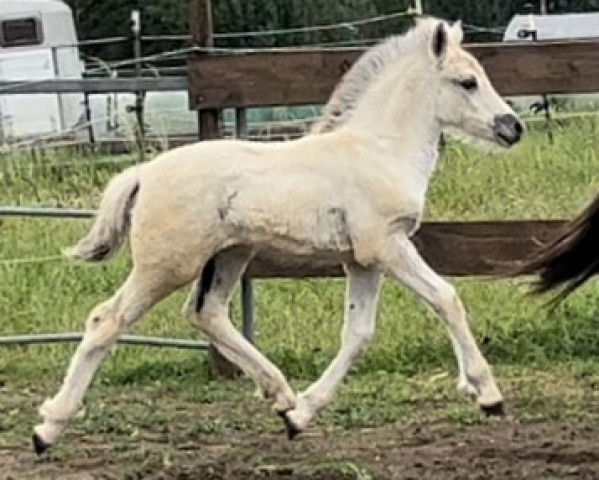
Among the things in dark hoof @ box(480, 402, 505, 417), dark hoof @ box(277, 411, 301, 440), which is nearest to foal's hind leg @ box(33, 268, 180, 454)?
dark hoof @ box(277, 411, 301, 440)

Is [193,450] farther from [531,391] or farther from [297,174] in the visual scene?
[531,391]

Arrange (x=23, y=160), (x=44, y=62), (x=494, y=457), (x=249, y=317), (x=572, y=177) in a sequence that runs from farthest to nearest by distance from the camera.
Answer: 1. (x=44, y=62)
2. (x=23, y=160)
3. (x=572, y=177)
4. (x=249, y=317)
5. (x=494, y=457)

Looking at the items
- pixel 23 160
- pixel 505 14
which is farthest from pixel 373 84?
pixel 505 14

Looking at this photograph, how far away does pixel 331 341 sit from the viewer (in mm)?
7457

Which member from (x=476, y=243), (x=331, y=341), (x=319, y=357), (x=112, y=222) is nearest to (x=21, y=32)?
(x=331, y=341)

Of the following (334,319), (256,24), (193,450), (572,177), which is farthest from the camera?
(256,24)

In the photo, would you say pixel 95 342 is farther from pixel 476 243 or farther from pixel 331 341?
pixel 331 341

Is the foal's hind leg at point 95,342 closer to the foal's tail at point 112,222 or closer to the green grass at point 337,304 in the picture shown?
the foal's tail at point 112,222

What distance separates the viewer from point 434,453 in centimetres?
527

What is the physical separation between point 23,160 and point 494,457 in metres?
7.87

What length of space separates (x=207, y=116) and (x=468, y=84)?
1635mm

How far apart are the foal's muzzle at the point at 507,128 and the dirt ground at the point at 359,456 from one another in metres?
1.03

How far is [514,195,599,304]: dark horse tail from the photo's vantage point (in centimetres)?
569

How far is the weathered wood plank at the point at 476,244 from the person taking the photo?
682 centimetres
